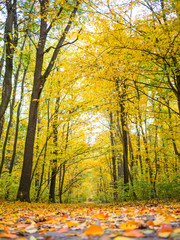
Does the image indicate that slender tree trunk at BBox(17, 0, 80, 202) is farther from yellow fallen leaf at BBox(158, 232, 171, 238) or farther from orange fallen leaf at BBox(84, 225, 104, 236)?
yellow fallen leaf at BBox(158, 232, 171, 238)

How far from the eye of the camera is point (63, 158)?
26.9ft

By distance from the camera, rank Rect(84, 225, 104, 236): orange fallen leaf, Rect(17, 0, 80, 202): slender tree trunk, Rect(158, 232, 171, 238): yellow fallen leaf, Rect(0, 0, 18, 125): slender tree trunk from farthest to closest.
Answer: Rect(17, 0, 80, 202): slender tree trunk < Rect(0, 0, 18, 125): slender tree trunk < Rect(84, 225, 104, 236): orange fallen leaf < Rect(158, 232, 171, 238): yellow fallen leaf

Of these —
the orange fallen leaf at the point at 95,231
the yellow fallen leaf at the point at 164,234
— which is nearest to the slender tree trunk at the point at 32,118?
the orange fallen leaf at the point at 95,231

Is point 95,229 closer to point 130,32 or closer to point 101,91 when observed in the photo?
point 130,32

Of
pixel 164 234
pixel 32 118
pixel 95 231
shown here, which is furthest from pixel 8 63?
pixel 164 234

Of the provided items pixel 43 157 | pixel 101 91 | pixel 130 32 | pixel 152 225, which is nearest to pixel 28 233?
pixel 152 225

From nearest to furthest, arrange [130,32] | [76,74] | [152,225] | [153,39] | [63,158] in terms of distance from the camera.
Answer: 1. [152,225]
2. [153,39]
3. [130,32]
4. [76,74]
5. [63,158]

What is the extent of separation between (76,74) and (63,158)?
4424mm

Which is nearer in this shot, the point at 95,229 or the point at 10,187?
the point at 95,229

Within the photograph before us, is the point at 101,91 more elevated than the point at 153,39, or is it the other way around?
the point at 101,91

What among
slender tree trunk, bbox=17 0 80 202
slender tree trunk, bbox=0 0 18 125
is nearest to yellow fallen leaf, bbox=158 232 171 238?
slender tree trunk, bbox=0 0 18 125

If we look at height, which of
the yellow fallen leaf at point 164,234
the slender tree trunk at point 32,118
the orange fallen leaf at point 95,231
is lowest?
the orange fallen leaf at point 95,231

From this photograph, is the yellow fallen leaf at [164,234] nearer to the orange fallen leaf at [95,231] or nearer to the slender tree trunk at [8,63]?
the orange fallen leaf at [95,231]

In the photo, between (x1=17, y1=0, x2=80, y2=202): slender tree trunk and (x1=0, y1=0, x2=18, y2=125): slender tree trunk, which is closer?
(x1=0, y1=0, x2=18, y2=125): slender tree trunk
